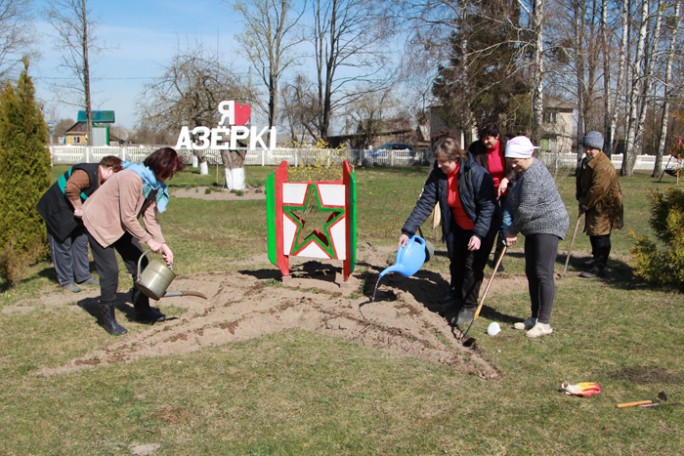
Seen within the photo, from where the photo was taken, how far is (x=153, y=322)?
5793 millimetres

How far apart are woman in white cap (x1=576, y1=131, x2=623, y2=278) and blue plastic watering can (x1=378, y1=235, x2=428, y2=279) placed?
298cm

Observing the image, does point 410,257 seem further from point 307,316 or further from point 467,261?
point 307,316

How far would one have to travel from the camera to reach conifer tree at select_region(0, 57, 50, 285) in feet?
25.4

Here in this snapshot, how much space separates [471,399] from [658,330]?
2516mm

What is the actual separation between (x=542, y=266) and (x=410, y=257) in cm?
123

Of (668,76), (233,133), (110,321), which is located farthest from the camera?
(668,76)

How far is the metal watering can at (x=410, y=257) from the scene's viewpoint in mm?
5851

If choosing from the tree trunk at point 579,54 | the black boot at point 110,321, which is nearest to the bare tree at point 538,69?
the tree trunk at point 579,54

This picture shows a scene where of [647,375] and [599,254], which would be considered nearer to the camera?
[647,375]

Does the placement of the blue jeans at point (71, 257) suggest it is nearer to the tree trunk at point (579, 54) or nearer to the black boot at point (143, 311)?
the black boot at point (143, 311)

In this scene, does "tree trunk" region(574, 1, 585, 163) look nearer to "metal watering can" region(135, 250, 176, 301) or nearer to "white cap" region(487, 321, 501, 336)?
"white cap" region(487, 321, 501, 336)

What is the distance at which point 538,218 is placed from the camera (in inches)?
208

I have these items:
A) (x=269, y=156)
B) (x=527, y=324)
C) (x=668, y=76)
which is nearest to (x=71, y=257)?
(x=527, y=324)

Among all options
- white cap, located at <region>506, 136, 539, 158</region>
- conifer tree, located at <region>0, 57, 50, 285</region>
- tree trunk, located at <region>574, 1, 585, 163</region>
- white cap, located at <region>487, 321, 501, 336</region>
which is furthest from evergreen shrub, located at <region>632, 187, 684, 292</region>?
tree trunk, located at <region>574, 1, 585, 163</region>
